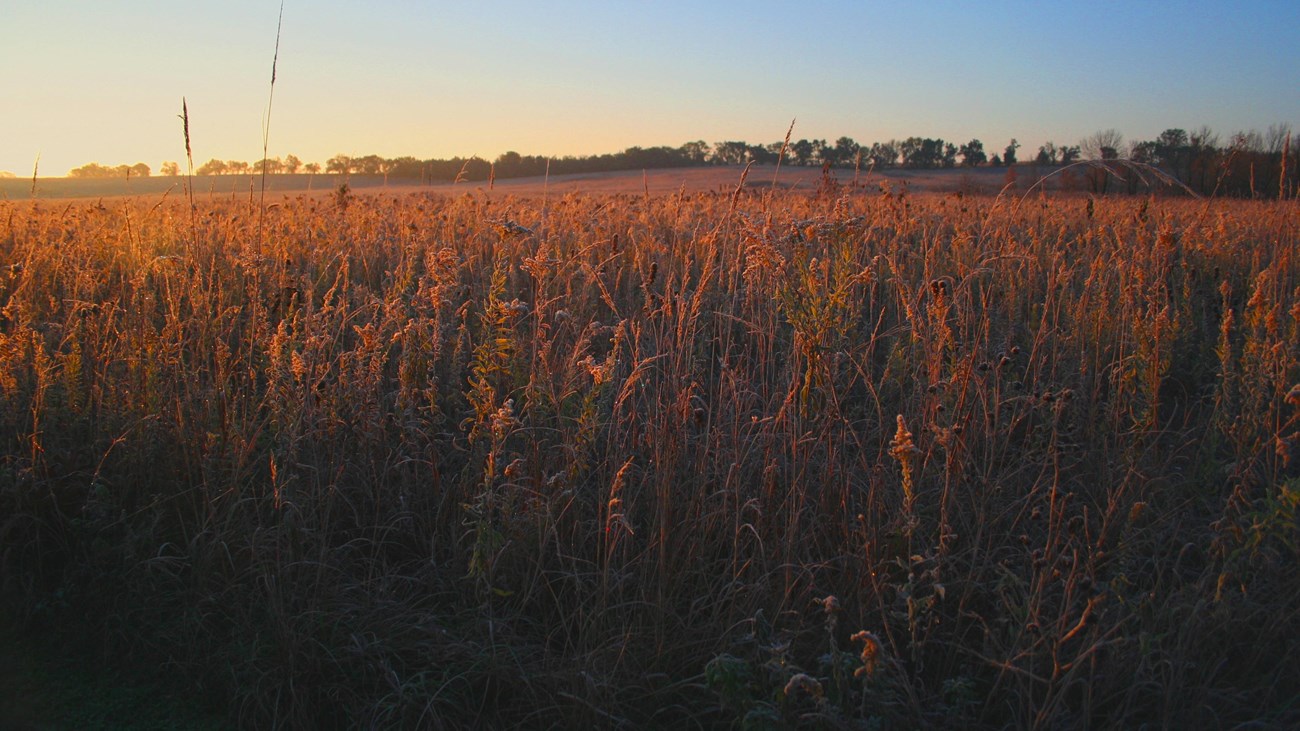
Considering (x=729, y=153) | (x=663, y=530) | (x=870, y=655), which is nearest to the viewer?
(x=870, y=655)

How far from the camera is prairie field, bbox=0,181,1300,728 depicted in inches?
80.5

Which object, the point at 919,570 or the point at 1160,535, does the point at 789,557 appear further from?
the point at 1160,535

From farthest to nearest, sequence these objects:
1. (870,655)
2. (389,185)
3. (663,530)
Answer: (389,185)
(663,530)
(870,655)

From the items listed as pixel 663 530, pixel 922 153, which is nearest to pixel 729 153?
pixel 922 153

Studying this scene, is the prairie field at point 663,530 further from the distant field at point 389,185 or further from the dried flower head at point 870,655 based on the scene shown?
the distant field at point 389,185

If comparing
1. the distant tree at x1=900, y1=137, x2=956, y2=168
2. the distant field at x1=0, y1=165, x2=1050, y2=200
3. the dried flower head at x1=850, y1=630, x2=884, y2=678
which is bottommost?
the dried flower head at x1=850, y1=630, x2=884, y2=678

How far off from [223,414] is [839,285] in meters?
2.27

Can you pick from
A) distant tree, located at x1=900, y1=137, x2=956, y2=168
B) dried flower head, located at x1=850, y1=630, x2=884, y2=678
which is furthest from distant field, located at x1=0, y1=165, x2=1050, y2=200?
distant tree, located at x1=900, y1=137, x2=956, y2=168

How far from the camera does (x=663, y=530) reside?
2363 millimetres

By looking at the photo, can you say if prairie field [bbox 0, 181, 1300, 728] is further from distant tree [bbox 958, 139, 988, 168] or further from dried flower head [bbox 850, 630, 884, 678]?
distant tree [bbox 958, 139, 988, 168]

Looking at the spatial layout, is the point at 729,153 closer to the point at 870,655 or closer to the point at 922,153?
the point at 922,153

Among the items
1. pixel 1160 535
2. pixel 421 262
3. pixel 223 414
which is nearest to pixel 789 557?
pixel 1160 535

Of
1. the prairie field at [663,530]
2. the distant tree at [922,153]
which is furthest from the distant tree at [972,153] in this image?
the prairie field at [663,530]

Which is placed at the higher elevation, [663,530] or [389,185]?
[389,185]
